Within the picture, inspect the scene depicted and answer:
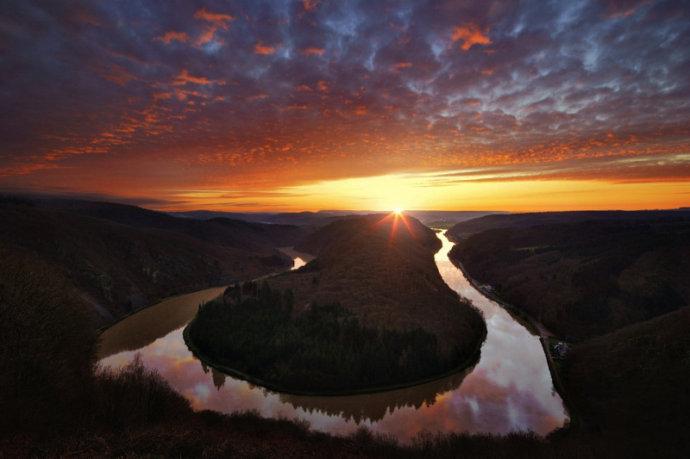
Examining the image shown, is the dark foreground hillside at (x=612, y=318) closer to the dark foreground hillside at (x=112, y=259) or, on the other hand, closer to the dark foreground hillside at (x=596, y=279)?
the dark foreground hillside at (x=596, y=279)

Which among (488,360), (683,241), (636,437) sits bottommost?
(488,360)

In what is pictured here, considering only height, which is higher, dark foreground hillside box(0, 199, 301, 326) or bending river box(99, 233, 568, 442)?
dark foreground hillside box(0, 199, 301, 326)

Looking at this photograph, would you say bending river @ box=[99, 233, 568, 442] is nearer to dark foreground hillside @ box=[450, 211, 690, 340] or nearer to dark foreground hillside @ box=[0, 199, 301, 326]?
dark foreground hillside @ box=[450, 211, 690, 340]

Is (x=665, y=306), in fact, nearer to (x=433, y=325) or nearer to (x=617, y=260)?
(x=617, y=260)

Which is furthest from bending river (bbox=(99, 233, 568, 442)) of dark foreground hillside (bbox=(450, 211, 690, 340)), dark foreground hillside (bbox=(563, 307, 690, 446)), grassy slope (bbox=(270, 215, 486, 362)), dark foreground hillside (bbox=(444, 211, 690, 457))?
dark foreground hillside (bbox=(450, 211, 690, 340))

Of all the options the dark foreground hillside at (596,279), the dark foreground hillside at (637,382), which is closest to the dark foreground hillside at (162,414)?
the dark foreground hillside at (637,382)

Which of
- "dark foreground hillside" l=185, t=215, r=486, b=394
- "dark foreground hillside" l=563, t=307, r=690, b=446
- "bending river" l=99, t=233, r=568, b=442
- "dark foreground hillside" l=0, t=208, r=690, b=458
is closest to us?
"dark foreground hillside" l=0, t=208, r=690, b=458

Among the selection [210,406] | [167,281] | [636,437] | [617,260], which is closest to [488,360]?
[636,437]
